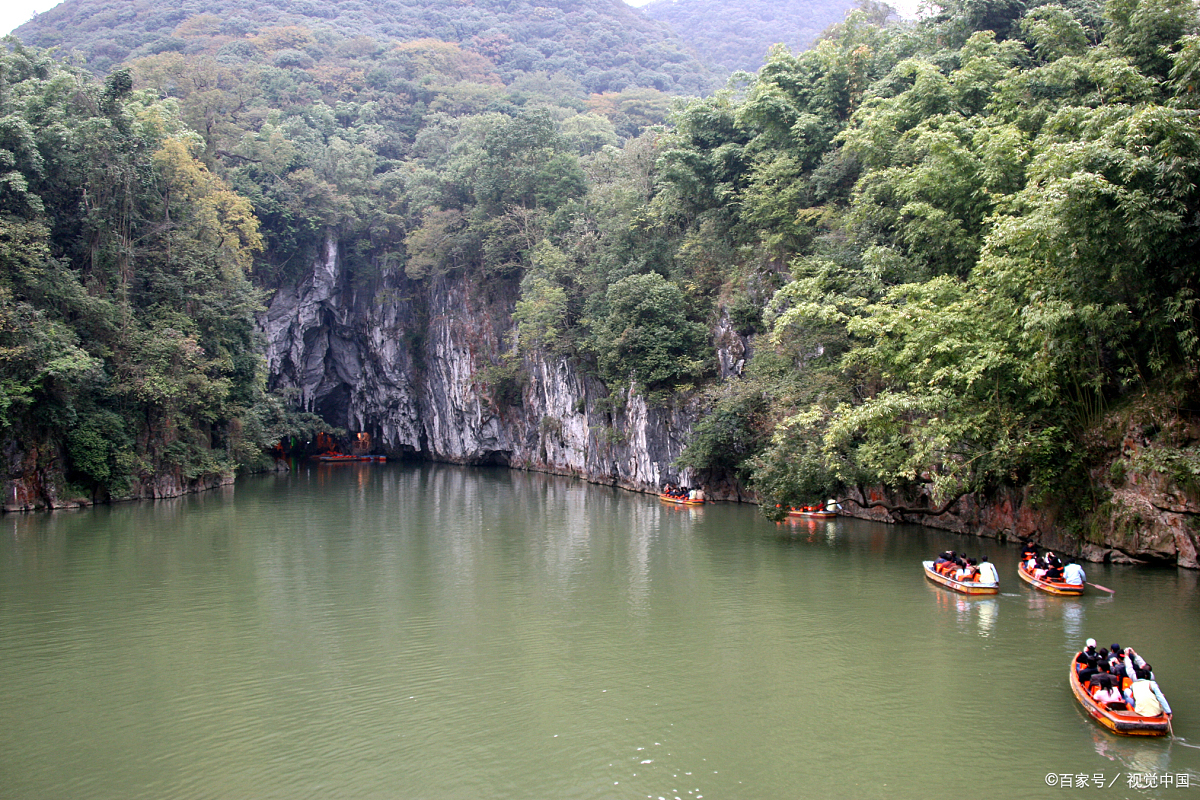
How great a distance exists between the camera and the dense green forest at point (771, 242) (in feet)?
37.9

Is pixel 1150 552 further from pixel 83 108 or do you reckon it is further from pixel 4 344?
pixel 83 108

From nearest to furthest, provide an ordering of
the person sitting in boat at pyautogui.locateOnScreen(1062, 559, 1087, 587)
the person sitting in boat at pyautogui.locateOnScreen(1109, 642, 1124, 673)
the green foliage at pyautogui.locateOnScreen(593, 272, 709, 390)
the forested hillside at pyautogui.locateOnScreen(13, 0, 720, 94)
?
the person sitting in boat at pyautogui.locateOnScreen(1109, 642, 1124, 673)
the person sitting in boat at pyautogui.locateOnScreen(1062, 559, 1087, 587)
the green foliage at pyautogui.locateOnScreen(593, 272, 709, 390)
the forested hillside at pyautogui.locateOnScreen(13, 0, 720, 94)

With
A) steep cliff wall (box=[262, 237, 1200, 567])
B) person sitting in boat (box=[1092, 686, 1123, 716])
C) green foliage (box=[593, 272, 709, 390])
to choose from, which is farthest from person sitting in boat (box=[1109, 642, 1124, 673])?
green foliage (box=[593, 272, 709, 390])

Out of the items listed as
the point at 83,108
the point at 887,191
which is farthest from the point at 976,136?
the point at 83,108

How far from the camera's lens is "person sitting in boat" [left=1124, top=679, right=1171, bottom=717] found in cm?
655

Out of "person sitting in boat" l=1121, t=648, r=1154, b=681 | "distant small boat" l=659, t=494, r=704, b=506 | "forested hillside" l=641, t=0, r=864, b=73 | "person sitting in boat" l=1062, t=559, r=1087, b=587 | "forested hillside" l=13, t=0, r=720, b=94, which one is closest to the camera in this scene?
"person sitting in boat" l=1121, t=648, r=1154, b=681

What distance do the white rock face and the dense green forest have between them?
5.21 ft

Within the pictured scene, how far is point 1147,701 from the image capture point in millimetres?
6566

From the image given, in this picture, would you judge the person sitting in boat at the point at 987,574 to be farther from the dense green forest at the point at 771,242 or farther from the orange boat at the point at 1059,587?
the dense green forest at the point at 771,242

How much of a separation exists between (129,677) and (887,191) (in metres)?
16.2

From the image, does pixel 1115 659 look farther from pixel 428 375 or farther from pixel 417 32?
pixel 417 32

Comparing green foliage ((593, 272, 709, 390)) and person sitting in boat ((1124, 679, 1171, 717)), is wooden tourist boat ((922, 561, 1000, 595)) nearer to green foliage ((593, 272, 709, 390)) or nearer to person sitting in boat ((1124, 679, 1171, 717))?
person sitting in boat ((1124, 679, 1171, 717))

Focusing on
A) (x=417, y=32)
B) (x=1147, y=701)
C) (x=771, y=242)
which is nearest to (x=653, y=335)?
(x=771, y=242)

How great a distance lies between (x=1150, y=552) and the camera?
12.0 meters
